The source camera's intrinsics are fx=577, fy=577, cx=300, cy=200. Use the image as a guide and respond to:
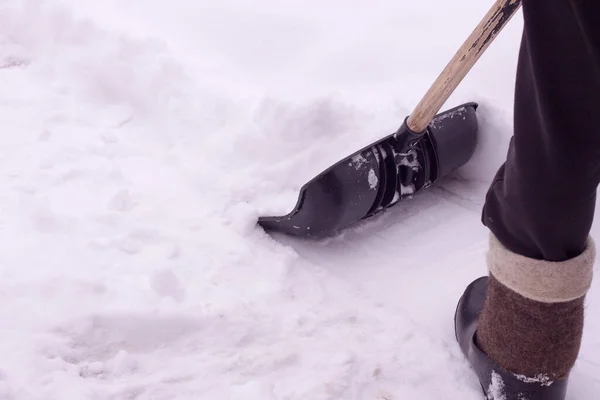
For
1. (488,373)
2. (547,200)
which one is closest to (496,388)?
(488,373)

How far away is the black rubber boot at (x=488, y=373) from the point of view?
1044 mm

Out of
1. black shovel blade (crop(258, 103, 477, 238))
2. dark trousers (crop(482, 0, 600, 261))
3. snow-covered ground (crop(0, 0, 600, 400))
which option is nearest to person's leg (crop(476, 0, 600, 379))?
dark trousers (crop(482, 0, 600, 261))

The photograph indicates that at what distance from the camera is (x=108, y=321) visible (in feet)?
3.78

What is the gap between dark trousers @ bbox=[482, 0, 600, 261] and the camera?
71 cm

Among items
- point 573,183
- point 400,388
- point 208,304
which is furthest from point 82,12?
point 573,183

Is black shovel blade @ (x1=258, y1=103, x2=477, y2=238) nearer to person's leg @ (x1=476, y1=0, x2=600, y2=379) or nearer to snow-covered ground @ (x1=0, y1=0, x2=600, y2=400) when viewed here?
snow-covered ground @ (x1=0, y1=0, x2=600, y2=400)

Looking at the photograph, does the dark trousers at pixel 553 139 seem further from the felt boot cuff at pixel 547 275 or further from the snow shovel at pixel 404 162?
the snow shovel at pixel 404 162

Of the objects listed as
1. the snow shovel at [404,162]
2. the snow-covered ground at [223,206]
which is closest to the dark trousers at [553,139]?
the snow-covered ground at [223,206]

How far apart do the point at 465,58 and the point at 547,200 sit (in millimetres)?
661

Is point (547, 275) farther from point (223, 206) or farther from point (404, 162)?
point (223, 206)

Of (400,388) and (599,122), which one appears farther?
(400,388)

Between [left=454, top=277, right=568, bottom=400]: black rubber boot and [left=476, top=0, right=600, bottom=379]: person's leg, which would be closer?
[left=476, top=0, right=600, bottom=379]: person's leg

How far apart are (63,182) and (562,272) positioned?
121 centimetres

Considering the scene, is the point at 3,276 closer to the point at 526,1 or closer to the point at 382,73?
the point at 526,1
